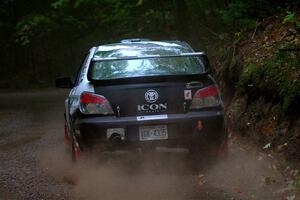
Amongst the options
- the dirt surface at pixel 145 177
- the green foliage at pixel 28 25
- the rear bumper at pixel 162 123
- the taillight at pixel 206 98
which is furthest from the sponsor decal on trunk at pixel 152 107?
the green foliage at pixel 28 25

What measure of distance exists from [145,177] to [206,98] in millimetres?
1220

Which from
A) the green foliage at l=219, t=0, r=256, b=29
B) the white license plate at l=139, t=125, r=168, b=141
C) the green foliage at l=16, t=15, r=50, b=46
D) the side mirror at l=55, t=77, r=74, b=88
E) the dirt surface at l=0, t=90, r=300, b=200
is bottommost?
the green foliage at l=16, t=15, r=50, b=46

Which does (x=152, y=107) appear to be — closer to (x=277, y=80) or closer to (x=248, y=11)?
(x=277, y=80)

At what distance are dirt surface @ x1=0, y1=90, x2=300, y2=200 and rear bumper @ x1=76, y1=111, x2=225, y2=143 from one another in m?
0.46

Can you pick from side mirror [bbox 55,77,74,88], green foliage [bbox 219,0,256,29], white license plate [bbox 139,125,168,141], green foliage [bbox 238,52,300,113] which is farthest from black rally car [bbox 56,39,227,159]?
green foliage [bbox 219,0,256,29]

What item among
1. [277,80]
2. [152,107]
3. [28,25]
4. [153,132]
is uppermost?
[152,107]

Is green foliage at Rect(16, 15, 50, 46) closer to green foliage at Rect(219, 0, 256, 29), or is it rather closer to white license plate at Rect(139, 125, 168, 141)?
green foliage at Rect(219, 0, 256, 29)

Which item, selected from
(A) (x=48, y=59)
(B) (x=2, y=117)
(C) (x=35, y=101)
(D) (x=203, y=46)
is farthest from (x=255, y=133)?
(A) (x=48, y=59)

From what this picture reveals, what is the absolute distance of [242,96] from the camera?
10.1 meters

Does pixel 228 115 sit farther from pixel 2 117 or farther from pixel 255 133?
pixel 2 117

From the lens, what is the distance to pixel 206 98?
7172mm

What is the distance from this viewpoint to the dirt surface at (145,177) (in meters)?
6.43

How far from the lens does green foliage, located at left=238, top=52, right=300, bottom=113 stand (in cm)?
772

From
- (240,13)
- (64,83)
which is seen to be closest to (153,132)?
(64,83)
